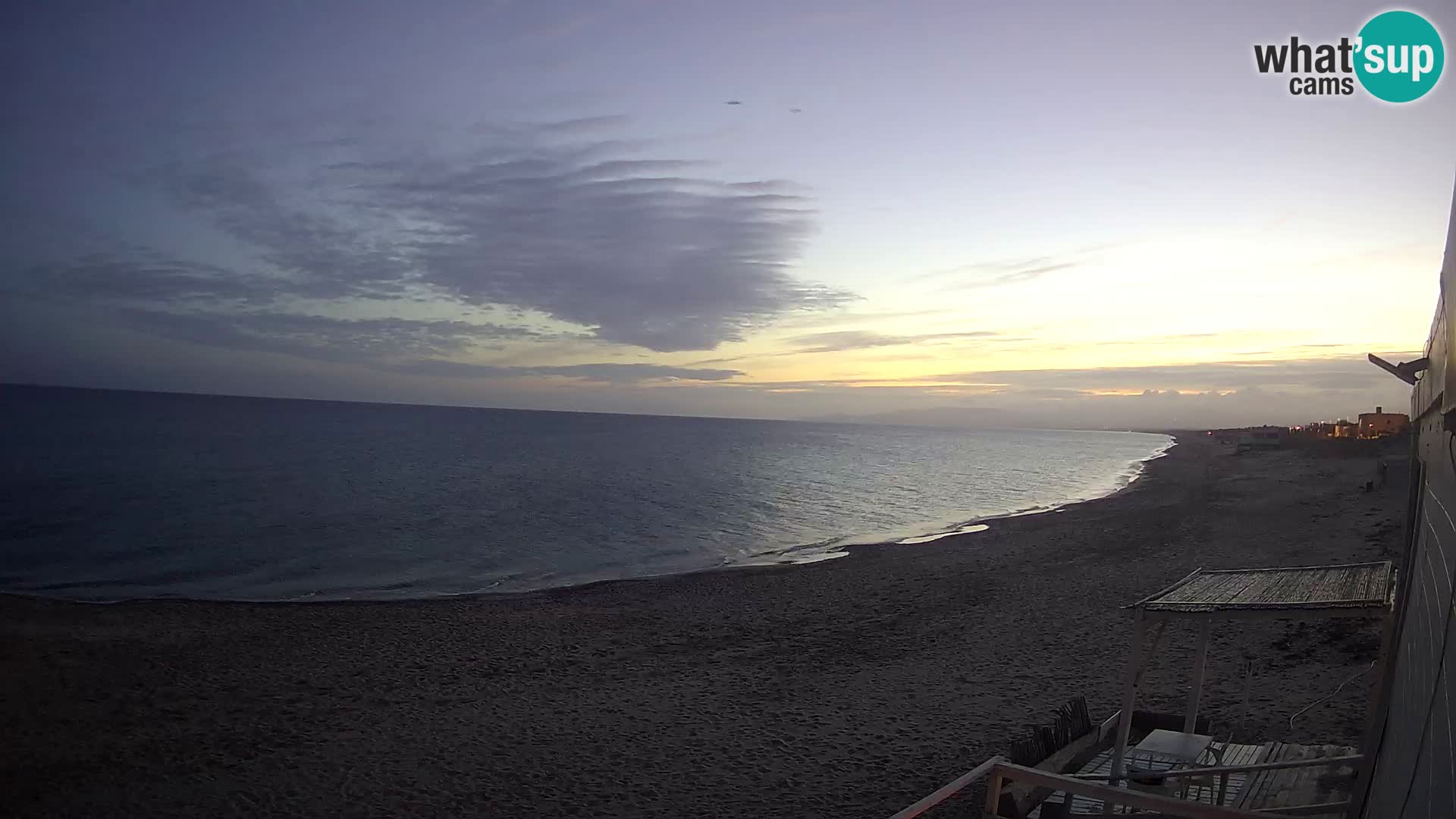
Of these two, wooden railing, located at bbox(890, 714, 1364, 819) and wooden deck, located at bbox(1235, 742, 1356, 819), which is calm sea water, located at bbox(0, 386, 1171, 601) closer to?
wooden railing, located at bbox(890, 714, 1364, 819)

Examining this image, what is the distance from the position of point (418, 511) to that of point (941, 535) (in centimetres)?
2818

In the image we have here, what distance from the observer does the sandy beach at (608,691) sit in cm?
1064

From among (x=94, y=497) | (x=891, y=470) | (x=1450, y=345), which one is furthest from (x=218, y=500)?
(x=891, y=470)

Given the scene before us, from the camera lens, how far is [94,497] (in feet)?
144

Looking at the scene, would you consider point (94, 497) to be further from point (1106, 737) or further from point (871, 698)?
point (1106, 737)

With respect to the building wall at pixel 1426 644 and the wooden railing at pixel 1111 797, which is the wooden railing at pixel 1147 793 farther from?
the building wall at pixel 1426 644

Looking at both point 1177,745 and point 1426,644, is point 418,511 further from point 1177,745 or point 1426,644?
point 1426,644

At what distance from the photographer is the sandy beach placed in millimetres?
10641

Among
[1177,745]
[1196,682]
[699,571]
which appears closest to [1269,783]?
[1177,745]

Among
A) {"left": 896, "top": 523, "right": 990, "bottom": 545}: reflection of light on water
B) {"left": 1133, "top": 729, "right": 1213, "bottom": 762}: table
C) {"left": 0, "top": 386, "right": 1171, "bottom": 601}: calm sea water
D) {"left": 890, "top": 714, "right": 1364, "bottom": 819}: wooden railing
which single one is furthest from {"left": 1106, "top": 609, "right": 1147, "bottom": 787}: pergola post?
{"left": 896, "top": 523, "right": 990, "bottom": 545}: reflection of light on water

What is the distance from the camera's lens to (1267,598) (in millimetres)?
6262

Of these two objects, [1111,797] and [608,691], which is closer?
[1111,797]

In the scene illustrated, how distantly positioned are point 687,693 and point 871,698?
3245 mm

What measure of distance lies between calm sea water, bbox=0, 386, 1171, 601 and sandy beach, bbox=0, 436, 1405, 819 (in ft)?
16.8
